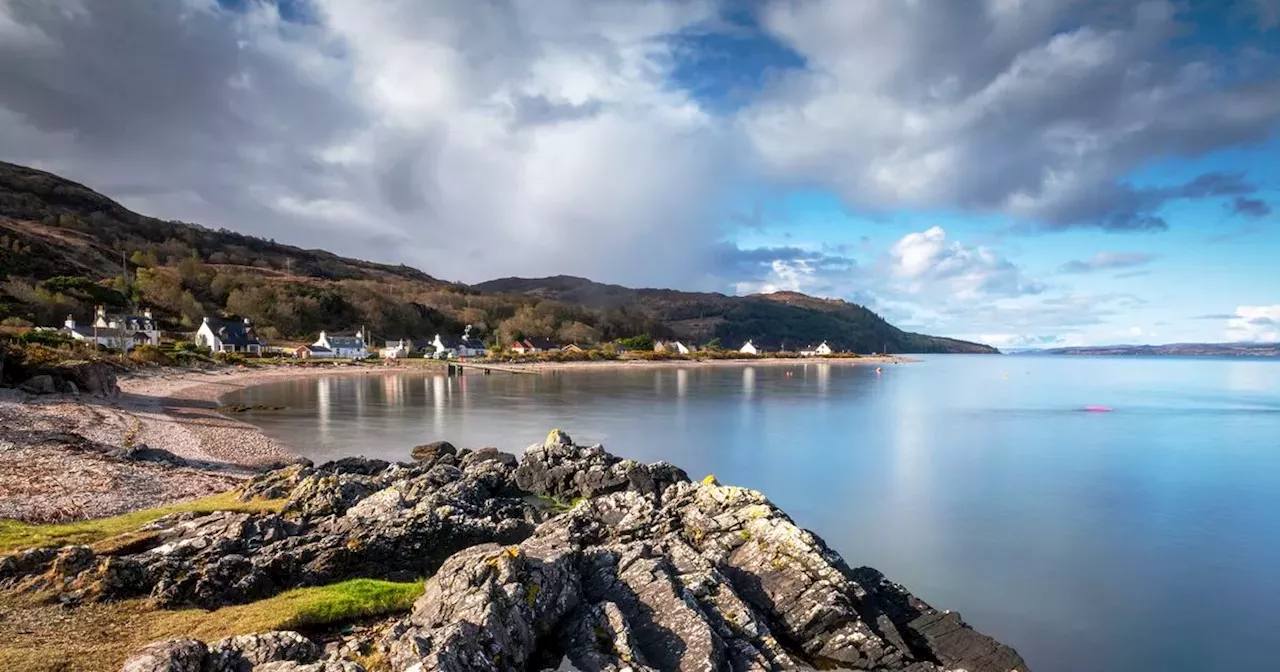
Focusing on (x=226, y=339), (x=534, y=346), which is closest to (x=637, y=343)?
(x=534, y=346)

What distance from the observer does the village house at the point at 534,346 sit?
13488 cm

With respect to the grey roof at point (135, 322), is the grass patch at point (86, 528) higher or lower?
A: lower

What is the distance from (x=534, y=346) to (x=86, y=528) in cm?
13536

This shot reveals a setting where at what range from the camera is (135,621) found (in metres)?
7.93

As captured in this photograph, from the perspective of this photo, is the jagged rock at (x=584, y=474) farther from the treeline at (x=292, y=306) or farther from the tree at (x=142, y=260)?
the tree at (x=142, y=260)

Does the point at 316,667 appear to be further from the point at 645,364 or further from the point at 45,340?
the point at 645,364

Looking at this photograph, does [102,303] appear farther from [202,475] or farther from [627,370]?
[202,475]

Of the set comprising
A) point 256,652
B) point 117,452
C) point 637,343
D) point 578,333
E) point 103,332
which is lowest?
point 117,452

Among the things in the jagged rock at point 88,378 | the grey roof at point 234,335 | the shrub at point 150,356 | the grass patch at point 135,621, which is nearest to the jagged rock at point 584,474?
the grass patch at point 135,621

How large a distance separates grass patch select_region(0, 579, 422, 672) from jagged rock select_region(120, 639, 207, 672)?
3.07 ft

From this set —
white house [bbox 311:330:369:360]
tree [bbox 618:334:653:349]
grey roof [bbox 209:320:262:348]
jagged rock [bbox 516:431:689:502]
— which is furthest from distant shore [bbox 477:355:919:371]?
jagged rock [bbox 516:431:689:502]

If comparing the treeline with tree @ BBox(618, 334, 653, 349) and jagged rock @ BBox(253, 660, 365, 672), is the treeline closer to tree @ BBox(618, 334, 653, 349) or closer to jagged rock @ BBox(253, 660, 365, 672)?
tree @ BBox(618, 334, 653, 349)

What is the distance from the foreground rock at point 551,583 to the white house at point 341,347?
96.0 m

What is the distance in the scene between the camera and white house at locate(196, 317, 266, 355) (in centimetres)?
8979
